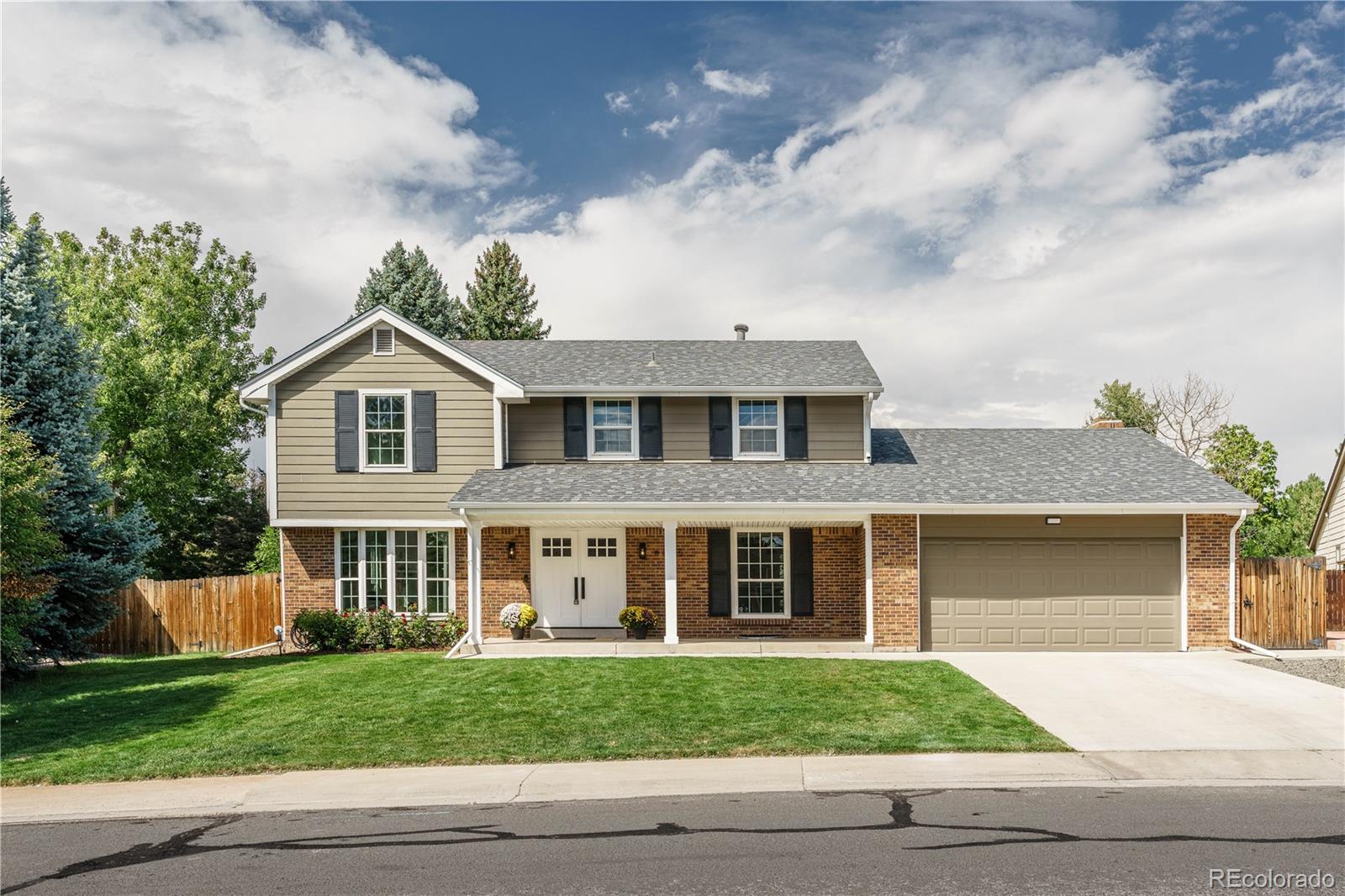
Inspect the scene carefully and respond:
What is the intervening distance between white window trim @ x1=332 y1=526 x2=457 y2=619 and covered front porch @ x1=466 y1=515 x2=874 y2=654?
61 centimetres

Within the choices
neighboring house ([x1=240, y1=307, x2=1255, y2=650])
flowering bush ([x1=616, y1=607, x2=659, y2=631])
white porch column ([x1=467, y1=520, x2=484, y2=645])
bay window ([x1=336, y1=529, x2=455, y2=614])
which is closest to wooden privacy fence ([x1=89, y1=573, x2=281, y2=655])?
neighboring house ([x1=240, y1=307, x2=1255, y2=650])

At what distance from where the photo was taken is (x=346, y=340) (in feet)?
63.8

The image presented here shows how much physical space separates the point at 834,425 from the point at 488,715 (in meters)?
10.9

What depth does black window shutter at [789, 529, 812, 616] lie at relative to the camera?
1900 cm

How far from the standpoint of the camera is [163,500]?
31.1m

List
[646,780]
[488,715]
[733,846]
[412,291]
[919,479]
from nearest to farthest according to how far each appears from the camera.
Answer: [733,846], [646,780], [488,715], [919,479], [412,291]

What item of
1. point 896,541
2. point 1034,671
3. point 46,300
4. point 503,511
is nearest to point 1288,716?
point 1034,671

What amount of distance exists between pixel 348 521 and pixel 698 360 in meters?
8.84

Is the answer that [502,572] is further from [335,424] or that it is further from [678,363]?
[678,363]

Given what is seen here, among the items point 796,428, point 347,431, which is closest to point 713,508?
point 796,428

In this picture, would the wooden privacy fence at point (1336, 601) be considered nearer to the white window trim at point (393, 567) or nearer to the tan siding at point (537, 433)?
the tan siding at point (537, 433)

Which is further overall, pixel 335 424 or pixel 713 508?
pixel 335 424

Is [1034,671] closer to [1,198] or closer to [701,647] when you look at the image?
[701,647]

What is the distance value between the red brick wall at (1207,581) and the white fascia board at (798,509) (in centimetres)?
36
